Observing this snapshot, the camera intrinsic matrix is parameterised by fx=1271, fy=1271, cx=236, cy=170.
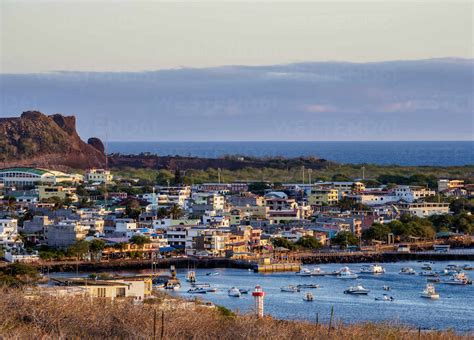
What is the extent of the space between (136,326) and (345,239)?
18956mm

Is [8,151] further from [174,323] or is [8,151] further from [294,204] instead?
[174,323]

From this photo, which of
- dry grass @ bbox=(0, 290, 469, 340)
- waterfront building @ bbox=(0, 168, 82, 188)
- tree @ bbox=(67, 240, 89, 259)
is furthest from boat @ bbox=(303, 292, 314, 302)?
waterfront building @ bbox=(0, 168, 82, 188)

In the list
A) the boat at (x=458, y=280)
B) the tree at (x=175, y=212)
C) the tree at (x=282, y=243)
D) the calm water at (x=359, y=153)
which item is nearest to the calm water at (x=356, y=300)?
the boat at (x=458, y=280)

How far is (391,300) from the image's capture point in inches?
798

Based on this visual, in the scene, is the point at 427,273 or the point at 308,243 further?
the point at 308,243

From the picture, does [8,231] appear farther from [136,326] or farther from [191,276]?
[136,326]

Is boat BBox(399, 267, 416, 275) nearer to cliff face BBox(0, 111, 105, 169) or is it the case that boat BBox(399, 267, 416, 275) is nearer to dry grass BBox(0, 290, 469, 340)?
dry grass BBox(0, 290, 469, 340)

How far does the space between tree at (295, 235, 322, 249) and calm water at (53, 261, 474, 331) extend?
9.28 feet

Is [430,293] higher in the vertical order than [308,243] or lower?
lower

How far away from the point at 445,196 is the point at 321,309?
20.9 meters

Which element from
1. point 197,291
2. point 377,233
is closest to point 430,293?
point 197,291

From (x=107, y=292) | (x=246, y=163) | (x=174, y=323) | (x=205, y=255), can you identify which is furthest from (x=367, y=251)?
(x=246, y=163)

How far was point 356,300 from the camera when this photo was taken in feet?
66.9

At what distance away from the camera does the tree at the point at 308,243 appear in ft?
93.5
